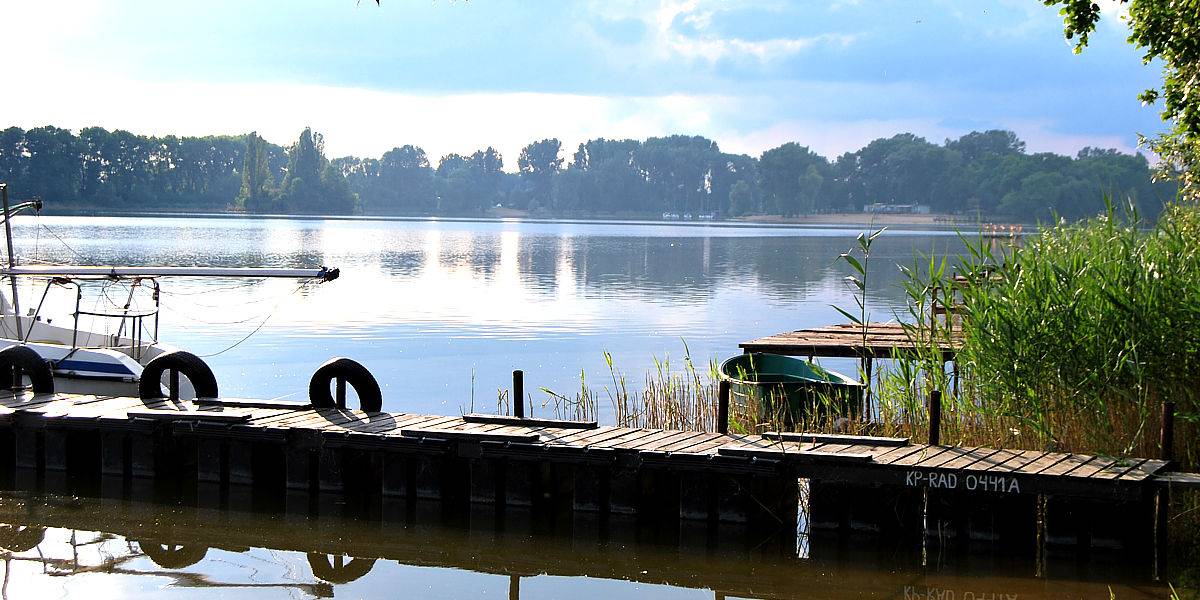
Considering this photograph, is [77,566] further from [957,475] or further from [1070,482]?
[1070,482]

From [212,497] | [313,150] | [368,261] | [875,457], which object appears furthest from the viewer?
[313,150]

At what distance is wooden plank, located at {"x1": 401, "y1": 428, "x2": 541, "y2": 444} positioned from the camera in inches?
476

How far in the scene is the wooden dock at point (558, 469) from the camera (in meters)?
10.9

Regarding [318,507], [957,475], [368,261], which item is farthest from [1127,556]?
[368,261]

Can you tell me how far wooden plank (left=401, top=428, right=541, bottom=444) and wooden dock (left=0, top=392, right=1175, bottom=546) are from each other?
1cm

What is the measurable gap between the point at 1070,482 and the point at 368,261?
53.1 m

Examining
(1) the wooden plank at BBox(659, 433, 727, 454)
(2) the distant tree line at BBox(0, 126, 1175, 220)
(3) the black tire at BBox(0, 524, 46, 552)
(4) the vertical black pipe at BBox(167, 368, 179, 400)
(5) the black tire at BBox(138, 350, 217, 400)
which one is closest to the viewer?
(3) the black tire at BBox(0, 524, 46, 552)

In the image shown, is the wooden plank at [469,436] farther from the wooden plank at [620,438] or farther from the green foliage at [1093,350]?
the green foliage at [1093,350]

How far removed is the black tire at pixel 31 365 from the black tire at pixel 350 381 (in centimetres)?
345

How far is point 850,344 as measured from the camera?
17.3 metres

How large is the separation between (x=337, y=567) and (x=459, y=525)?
148cm

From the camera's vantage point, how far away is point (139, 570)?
10617 mm

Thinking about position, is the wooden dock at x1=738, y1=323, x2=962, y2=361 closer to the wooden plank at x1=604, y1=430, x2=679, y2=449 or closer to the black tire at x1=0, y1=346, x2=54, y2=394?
the wooden plank at x1=604, y1=430, x2=679, y2=449

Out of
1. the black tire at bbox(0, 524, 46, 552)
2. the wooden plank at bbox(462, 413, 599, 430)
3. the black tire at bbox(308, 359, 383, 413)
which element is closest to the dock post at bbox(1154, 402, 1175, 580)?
the wooden plank at bbox(462, 413, 599, 430)
